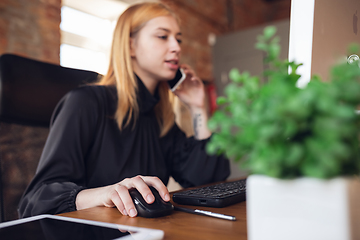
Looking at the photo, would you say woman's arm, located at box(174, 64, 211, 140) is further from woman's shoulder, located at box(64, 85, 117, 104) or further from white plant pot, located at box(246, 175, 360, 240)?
white plant pot, located at box(246, 175, 360, 240)

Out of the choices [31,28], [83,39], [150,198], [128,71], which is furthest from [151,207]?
[83,39]

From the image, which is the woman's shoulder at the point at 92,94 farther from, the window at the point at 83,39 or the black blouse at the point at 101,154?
the window at the point at 83,39

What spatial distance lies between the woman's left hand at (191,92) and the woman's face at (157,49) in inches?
5.6

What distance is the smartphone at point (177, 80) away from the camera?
1425 millimetres

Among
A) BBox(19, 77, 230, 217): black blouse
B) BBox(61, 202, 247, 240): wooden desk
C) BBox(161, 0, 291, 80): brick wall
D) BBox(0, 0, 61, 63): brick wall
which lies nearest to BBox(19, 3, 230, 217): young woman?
BBox(19, 77, 230, 217): black blouse

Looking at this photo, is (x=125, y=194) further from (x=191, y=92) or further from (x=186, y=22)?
(x=186, y=22)

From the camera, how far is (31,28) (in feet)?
7.50

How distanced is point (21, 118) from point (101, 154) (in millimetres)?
280

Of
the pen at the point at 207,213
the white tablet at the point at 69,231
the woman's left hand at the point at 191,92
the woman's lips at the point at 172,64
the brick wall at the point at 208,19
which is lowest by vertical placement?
the white tablet at the point at 69,231

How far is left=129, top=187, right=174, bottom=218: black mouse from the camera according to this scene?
1.78 ft

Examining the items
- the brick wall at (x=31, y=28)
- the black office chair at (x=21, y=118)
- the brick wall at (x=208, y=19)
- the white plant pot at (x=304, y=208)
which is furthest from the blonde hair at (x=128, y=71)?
the brick wall at (x=208, y=19)

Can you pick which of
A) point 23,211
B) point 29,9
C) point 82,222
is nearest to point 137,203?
point 82,222

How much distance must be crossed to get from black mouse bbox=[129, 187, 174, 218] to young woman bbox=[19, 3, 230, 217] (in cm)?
20

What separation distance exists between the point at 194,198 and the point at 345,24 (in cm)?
45
